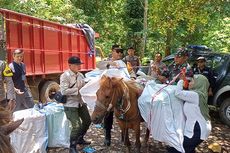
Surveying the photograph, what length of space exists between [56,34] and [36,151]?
536 centimetres

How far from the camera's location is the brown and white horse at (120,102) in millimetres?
5012

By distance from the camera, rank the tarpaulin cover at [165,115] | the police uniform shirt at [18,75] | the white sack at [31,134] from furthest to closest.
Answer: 1. the police uniform shirt at [18,75]
2. the white sack at [31,134]
3. the tarpaulin cover at [165,115]

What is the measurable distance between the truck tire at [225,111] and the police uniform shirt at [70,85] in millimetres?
4086

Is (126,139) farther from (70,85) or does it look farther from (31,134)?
(31,134)

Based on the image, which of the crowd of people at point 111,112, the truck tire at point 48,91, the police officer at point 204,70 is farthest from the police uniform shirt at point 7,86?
the police officer at point 204,70

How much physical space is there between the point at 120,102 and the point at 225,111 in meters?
3.90

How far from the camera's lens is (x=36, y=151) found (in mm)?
5301

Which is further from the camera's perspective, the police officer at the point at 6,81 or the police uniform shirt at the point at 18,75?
the police uniform shirt at the point at 18,75

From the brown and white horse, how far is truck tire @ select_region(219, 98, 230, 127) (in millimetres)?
3356

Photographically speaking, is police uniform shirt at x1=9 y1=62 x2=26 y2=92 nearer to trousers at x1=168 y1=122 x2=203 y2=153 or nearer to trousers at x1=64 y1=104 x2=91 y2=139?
trousers at x1=64 y1=104 x2=91 y2=139

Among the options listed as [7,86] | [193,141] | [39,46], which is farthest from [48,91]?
[193,141]

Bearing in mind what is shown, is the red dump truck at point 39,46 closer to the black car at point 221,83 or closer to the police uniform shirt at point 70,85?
the police uniform shirt at point 70,85

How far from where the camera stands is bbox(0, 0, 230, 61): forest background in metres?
10.5

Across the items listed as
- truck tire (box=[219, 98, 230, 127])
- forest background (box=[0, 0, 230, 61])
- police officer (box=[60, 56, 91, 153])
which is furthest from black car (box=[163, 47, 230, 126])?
police officer (box=[60, 56, 91, 153])
